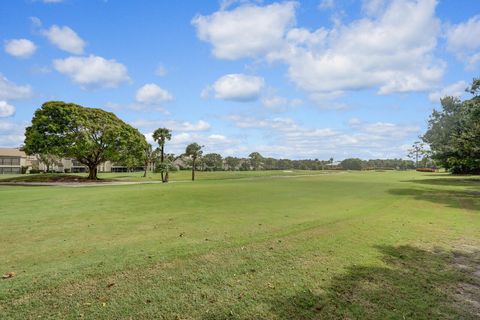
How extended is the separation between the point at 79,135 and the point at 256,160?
110156mm

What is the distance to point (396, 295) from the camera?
4.94 m

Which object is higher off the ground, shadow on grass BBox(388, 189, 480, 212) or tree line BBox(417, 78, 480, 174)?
tree line BBox(417, 78, 480, 174)

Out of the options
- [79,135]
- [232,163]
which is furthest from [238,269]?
[232,163]

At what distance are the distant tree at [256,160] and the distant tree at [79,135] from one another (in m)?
99.0

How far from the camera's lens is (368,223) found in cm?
1088

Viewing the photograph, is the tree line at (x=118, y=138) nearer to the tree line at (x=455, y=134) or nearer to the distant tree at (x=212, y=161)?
the tree line at (x=455, y=134)

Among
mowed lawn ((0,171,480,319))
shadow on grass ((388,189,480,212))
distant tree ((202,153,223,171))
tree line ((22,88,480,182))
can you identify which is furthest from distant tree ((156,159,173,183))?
distant tree ((202,153,223,171))

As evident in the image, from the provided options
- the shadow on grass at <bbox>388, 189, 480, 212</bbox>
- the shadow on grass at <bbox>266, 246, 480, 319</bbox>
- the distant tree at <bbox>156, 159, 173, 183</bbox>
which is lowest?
the shadow on grass at <bbox>266, 246, 480, 319</bbox>

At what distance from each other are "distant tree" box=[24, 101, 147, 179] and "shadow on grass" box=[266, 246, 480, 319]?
4638 centimetres

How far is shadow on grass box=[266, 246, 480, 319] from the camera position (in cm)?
435

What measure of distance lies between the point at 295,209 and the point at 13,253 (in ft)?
34.5

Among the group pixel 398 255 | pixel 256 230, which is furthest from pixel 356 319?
pixel 256 230

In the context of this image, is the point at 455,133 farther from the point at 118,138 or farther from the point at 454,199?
the point at 118,138

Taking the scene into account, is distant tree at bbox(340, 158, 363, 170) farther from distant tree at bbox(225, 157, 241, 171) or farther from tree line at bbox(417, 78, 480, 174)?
tree line at bbox(417, 78, 480, 174)
